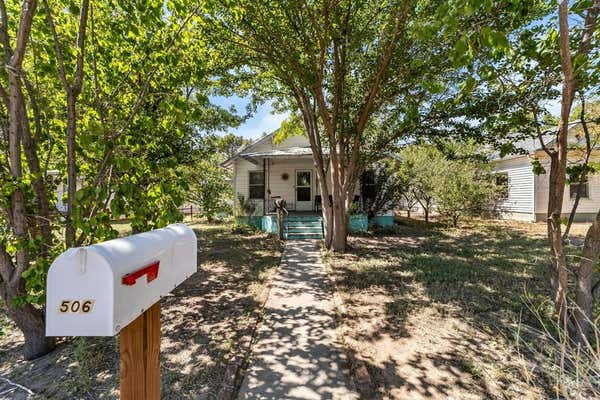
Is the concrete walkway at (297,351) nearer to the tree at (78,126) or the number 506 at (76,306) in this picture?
the tree at (78,126)

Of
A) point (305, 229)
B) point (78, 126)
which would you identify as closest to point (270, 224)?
point (305, 229)

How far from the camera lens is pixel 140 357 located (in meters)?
1.27

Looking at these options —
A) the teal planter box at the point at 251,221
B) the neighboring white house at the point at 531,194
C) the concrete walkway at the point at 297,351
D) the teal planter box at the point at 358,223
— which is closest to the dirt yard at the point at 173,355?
the concrete walkway at the point at 297,351

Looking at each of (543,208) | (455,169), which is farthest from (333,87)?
(543,208)

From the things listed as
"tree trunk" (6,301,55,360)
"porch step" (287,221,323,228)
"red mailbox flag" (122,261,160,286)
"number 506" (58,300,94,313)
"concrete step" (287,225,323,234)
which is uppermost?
"red mailbox flag" (122,261,160,286)

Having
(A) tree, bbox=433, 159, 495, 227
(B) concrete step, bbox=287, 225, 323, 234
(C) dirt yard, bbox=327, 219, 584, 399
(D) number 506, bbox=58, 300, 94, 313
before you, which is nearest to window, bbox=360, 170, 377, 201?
(A) tree, bbox=433, 159, 495, 227

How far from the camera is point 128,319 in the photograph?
3.32 ft

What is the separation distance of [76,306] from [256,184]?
13184 mm

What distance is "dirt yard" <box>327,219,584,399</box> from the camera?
2637mm

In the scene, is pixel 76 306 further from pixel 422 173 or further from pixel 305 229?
pixel 422 173

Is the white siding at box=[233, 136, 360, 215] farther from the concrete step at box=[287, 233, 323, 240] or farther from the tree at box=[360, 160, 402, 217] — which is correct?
the concrete step at box=[287, 233, 323, 240]

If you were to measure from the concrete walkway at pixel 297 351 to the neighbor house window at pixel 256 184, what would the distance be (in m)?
8.86

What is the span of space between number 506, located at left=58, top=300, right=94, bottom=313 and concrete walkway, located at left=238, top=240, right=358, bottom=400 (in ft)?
A: 7.12

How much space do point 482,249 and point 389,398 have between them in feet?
24.7
